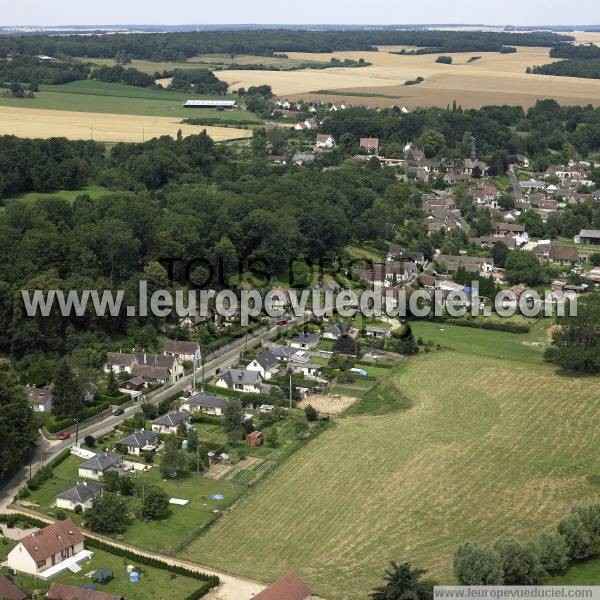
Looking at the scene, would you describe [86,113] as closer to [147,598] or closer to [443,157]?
[443,157]

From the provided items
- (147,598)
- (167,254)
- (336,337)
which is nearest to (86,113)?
(167,254)

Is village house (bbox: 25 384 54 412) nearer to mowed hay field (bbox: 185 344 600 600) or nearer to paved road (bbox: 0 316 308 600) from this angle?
paved road (bbox: 0 316 308 600)

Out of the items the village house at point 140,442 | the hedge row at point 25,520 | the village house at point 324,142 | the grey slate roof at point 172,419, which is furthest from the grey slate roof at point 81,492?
the village house at point 324,142

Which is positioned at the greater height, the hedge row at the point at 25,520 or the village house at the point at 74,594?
the village house at the point at 74,594

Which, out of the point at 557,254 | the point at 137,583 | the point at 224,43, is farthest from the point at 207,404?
the point at 224,43

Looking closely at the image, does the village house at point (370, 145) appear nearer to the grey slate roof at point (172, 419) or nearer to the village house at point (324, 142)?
the village house at point (324, 142)
